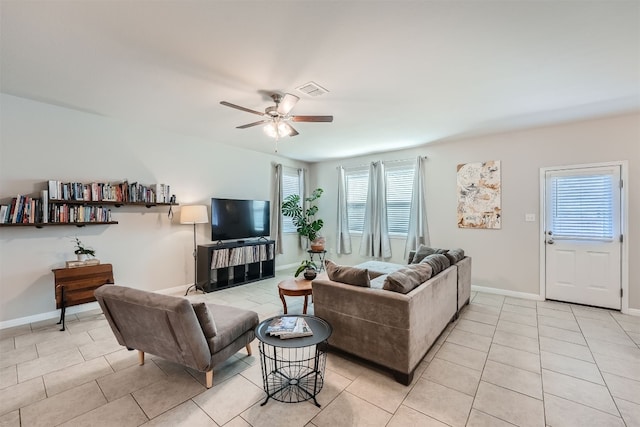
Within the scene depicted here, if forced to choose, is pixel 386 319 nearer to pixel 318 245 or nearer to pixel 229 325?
pixel 229 325

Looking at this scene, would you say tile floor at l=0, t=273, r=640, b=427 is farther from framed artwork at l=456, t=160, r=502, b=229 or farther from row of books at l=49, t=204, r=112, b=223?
framed artwork at l=456, t=160, r=502, b=229

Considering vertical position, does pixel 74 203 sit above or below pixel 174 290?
above

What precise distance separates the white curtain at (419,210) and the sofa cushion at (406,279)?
264cm

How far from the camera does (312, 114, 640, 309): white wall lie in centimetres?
347

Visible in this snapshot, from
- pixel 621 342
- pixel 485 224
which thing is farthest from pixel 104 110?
pixel 621 342

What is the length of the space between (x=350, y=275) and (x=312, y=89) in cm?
189

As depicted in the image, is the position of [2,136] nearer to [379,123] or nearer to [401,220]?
[379,123]

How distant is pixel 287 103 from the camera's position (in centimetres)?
253

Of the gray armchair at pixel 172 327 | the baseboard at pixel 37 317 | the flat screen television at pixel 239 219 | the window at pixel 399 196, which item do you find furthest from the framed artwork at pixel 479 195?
the baseboard at pixel 37 317

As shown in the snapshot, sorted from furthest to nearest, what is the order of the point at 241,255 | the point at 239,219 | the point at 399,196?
the point at 399,196, the point at 239,219, the point at 241,255

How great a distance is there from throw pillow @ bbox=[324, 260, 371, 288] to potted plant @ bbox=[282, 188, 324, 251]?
331cm

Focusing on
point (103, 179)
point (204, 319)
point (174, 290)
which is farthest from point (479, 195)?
point (103, 179)

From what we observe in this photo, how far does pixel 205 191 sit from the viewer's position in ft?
15.8

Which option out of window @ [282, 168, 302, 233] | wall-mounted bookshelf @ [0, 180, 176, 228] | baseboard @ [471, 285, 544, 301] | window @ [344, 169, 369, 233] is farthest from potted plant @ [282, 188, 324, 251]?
baseboard @ [471, 285, 544, 301]
